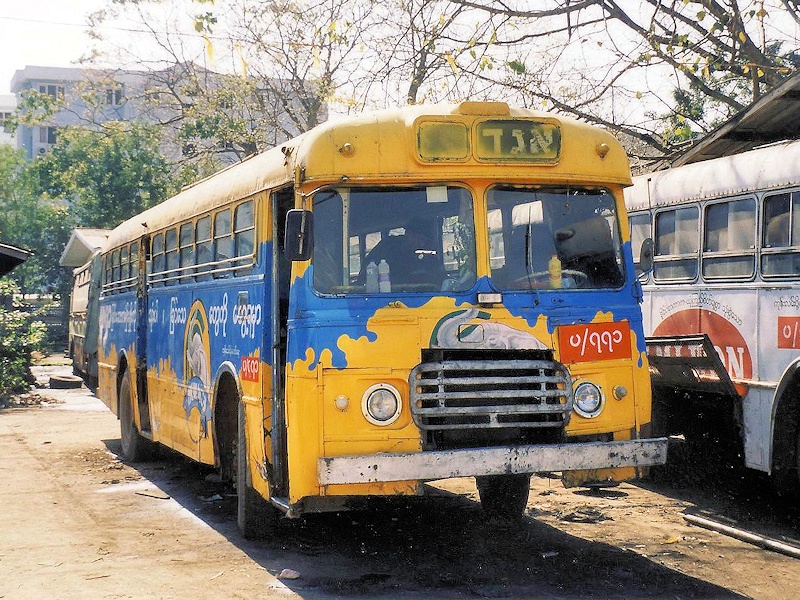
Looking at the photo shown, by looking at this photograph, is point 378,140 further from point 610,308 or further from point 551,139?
point 610,308

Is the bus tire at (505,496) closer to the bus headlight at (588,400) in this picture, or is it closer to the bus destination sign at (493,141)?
the bus headlight at (588,400)

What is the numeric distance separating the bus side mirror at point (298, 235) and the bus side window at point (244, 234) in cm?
131

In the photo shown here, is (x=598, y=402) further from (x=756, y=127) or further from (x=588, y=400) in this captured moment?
(x=756, y=127)

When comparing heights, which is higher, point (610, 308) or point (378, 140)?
point (378, 140)

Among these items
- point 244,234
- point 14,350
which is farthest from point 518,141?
point 14,350

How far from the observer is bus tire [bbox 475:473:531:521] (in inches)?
347

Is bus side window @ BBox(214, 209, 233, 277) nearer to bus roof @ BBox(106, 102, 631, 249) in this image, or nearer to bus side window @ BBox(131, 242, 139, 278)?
bus roof @ BBox(106, 102, 631, 249)

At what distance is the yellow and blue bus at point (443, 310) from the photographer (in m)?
6.79

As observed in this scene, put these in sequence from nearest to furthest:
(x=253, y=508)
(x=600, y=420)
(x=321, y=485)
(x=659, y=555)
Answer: (x=321, y=485) → (x=600, y=420) → (x=659, y=555) → (x=253, y=508)

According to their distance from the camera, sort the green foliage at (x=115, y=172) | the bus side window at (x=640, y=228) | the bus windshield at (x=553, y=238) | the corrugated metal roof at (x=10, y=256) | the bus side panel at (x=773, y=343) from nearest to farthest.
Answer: the bus windshield at (x=553, y=238) < the bus side panel at (x=773, y=343) < the bus side window at (x=640, y=228) < the corrugated metal roof at (x=10, y=256) < the green foliage at (x=115, y=172)

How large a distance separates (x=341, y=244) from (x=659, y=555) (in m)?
3.16

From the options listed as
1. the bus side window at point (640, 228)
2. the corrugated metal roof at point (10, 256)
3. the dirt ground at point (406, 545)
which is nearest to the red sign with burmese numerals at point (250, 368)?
the dirt ground at point (406, 545)

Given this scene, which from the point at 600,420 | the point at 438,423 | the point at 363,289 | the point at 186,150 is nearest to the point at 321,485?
the point at 438,423

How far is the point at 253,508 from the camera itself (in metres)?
8.24
